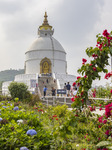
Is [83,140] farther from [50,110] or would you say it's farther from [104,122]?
[50,110]

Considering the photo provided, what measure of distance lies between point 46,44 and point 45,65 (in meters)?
5.74

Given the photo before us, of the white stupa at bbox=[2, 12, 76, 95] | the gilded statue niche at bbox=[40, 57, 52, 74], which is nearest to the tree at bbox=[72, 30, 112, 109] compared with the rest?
the white stupa at bbox=[2, 12, 76, 95]

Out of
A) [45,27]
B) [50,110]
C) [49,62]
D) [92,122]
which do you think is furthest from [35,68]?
[92,122]

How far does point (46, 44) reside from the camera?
143 ft

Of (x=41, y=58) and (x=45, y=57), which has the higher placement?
(x=45, y=57)

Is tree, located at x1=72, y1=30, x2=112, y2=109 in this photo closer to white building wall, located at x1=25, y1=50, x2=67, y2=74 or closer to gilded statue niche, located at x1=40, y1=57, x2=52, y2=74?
gilded statue niche, located at x1=40, y1=57, x2=52, y2=74

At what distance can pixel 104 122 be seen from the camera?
14.4ft

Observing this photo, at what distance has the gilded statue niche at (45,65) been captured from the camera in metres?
40.1

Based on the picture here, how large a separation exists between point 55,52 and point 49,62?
335 centimetres

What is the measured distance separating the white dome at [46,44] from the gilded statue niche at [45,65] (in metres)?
3.25

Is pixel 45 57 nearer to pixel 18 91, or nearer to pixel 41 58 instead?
pixel 41 58

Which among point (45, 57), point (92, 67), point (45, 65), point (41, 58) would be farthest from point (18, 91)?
point (41, 58)

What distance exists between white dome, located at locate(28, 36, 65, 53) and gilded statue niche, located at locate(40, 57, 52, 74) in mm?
3248

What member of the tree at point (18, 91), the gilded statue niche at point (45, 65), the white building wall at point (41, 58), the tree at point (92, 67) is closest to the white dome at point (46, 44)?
the white building wall at point (41, 58)
